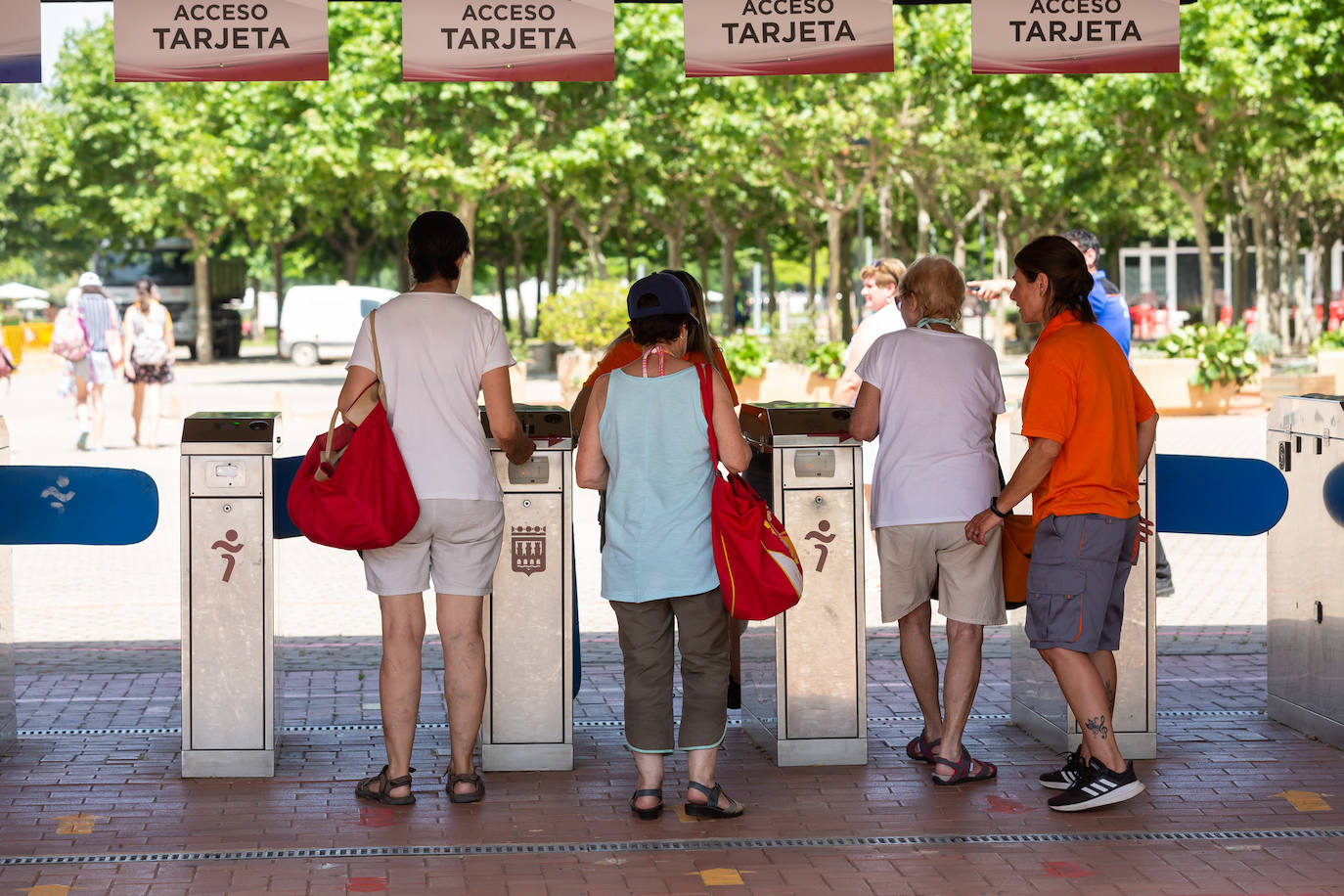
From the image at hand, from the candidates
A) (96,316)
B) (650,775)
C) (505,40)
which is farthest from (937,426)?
(96,316)

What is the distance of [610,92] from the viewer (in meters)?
28.4

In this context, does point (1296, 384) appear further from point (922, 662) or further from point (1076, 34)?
point (922, 662)

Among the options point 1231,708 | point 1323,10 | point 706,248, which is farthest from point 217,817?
point 706,248

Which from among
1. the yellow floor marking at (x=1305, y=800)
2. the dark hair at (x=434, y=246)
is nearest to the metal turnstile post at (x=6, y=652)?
the dark hair at (x=434, y=246)

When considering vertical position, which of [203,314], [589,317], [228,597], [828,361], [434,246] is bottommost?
[228,597]

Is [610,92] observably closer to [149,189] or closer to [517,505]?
[149,189]

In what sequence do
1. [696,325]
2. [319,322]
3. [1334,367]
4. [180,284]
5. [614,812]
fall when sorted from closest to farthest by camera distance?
[696,325]
[614,812]
[1334,367]
[319,322]
[180,284]

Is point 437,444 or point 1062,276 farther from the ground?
point 1062,276

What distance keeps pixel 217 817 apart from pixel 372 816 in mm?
485

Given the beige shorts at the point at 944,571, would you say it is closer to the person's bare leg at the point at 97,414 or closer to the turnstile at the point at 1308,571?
the turnstile at the point at 1308,571

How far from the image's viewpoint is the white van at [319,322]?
38250mm

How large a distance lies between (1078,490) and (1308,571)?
1.71 m

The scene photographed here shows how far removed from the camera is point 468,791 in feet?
17.4

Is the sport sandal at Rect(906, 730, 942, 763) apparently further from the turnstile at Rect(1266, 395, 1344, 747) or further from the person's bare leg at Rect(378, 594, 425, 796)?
the person's bare leg at Rect(378, 594, 425, 796)
